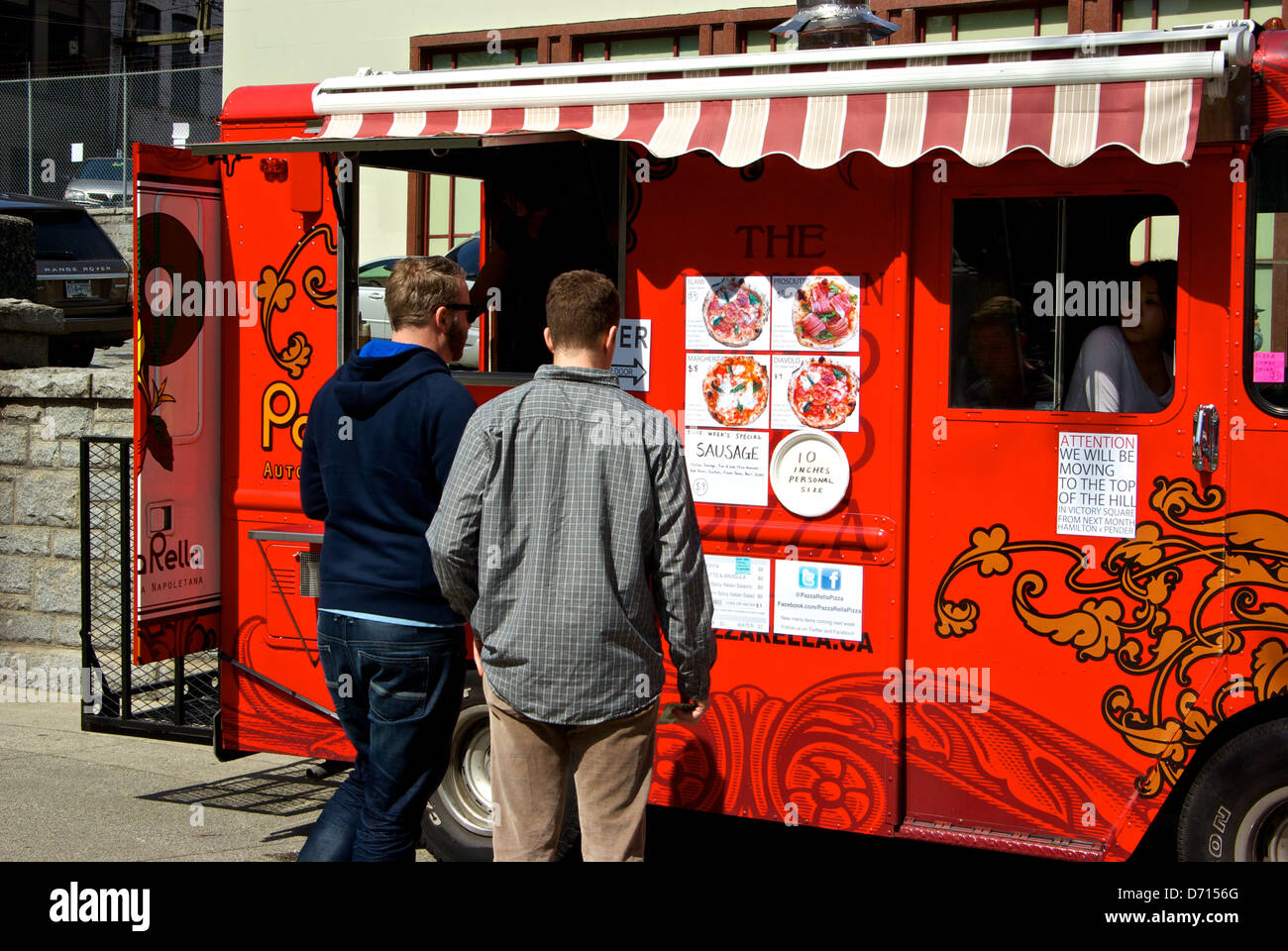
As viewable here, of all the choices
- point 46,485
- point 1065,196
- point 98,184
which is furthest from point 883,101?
point 98,184

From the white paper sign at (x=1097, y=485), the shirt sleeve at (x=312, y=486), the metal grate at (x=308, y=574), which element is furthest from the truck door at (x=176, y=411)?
the white paper sign at (x=1097, y=485)

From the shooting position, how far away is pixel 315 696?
556 cm

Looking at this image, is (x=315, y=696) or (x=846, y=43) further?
(x=315, y=696)

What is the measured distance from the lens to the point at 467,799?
5340mm

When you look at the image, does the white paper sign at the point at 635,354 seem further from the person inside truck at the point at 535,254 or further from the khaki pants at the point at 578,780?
the khaki pants at the point at 578,780

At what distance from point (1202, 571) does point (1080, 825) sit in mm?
903

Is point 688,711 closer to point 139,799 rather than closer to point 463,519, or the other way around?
point 463,519

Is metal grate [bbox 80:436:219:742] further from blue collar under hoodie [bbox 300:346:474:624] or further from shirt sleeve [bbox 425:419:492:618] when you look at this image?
shirt sleeve [bbox 425:419:492:618]

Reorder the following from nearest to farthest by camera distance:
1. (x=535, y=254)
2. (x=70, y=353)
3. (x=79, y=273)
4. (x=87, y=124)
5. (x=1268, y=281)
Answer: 1. (x=1268, y=281)
2. (x=535, y=254)
3. (x=70, y=353)
4. (x=79, y=273)
5. (x=87, y=124)

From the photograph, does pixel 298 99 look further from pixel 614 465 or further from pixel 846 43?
pixel 614 465

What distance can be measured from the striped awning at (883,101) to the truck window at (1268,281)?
1.03 ft

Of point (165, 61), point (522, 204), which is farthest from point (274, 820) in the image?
point (165, 61)

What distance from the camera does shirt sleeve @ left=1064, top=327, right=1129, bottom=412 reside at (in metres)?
4.38

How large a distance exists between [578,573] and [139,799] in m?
3.82
